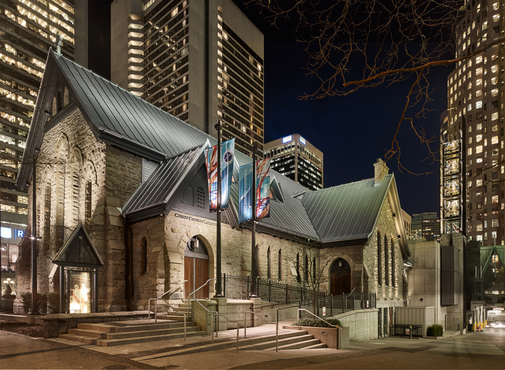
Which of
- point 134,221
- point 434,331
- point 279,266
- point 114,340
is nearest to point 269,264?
point 279,266

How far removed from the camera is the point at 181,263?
20.8 metres

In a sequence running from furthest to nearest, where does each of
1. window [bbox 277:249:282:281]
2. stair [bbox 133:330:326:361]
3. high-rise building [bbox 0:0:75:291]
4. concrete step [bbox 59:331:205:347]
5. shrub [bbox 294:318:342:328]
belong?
high-rise building [bbox 0:0:75:291]
window [bbox 277:249:282:281]
shrub [bbox 294:318:342:328]
concrete step [bbox 59:331:205:347]
stair [bbox 133:330:326:361]

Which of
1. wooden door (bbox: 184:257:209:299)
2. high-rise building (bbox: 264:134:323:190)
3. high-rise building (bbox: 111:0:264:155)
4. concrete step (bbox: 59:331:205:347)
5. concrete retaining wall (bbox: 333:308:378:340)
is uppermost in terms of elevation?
high-rise building (bbox: 111:0:264:155)

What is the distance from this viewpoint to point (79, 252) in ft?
66.0

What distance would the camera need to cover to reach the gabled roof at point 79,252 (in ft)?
63.8

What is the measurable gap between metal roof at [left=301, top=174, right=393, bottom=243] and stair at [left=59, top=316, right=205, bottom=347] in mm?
19206

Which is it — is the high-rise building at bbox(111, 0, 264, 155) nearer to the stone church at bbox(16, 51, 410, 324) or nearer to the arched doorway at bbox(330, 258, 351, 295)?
the arched doorway at bbox(330, 258, 351, 295)

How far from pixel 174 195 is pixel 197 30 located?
10944 cm

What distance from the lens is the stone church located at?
67.8 feet

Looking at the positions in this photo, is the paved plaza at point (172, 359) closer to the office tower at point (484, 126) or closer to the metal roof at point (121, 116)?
the metal roof at point (121, 116)

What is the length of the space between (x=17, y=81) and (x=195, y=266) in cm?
9967

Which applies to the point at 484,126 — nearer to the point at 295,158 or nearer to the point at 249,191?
the point at 295,158

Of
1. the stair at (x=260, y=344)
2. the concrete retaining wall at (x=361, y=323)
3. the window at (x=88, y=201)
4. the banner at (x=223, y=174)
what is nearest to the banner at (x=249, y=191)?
the banner at (x=223, y=174)

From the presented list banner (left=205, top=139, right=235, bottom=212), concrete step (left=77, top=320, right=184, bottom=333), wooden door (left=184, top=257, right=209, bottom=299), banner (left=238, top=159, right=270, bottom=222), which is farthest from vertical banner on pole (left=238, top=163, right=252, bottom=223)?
concrete step (left=77, top=320, right=184, bottom=333)
